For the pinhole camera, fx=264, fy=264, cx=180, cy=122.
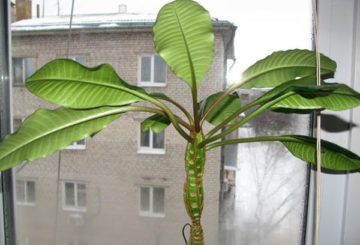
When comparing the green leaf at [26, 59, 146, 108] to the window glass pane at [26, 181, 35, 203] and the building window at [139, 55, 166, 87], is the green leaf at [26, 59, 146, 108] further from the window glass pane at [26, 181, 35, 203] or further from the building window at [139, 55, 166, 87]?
the window glass pane at [26, 181, 35, 203]

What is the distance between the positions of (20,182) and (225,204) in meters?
0.73

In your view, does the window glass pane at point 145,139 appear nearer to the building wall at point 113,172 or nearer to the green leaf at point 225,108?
the building wall at point 113,172

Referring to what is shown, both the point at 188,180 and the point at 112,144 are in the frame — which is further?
the point at 112,144

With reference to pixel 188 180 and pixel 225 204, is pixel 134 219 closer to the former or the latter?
pixel 225 204

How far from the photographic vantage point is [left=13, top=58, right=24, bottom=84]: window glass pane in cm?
91

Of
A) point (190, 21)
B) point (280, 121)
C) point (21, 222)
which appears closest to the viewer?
point (190, 21)

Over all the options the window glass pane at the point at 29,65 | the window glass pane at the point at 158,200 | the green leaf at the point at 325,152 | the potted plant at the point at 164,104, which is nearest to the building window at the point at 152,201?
the window glass pane at the point at 158,200

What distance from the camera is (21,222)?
952mm

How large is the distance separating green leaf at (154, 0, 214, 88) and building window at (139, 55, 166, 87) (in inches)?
13.4

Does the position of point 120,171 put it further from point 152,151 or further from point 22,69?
point 22,69

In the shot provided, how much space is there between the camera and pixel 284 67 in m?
0.62

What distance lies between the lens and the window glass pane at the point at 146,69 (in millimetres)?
884

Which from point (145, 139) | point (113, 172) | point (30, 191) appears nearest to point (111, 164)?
point (113, 172)

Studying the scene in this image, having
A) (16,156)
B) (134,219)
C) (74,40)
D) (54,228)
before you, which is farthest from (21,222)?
(74,40)
